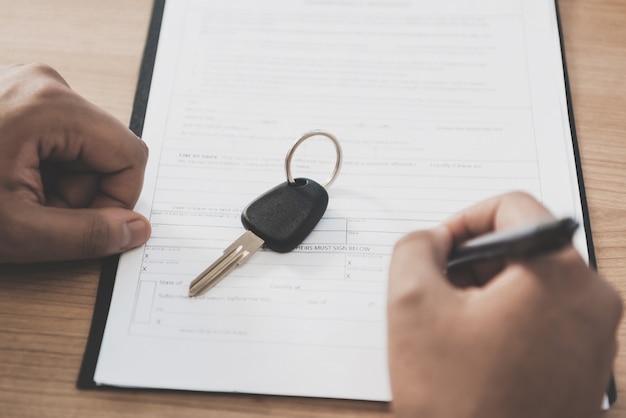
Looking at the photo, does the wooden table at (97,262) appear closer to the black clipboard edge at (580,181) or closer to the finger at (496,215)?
the black clipboard edge at (580,181)

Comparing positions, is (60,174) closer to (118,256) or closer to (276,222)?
(118,256)

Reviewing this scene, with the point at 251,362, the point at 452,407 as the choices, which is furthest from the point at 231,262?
the point at 452,407

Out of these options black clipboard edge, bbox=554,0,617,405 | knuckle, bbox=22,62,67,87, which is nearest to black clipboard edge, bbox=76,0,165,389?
knuckle, bbox=22,62,67,87

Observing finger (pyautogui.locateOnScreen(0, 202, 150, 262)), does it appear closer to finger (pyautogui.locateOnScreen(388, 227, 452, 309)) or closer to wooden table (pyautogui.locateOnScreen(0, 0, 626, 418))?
wooden table (pyautogui.locateOnScreen(0, 0, 626, 418))

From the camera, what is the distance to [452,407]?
0.41 meters

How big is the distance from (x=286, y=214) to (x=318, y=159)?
0.28ft

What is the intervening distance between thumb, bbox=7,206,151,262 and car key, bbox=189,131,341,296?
80 millimetres

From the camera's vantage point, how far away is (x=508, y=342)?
0.40 meters

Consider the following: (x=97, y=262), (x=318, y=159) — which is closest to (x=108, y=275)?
(x=97, y=262)

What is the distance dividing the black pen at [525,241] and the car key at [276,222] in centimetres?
20

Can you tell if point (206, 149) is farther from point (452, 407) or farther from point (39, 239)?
point (452, 407)

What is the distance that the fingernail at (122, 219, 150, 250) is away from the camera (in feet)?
1.90

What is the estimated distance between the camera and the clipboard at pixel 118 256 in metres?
0.54

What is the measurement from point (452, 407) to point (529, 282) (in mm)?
97
